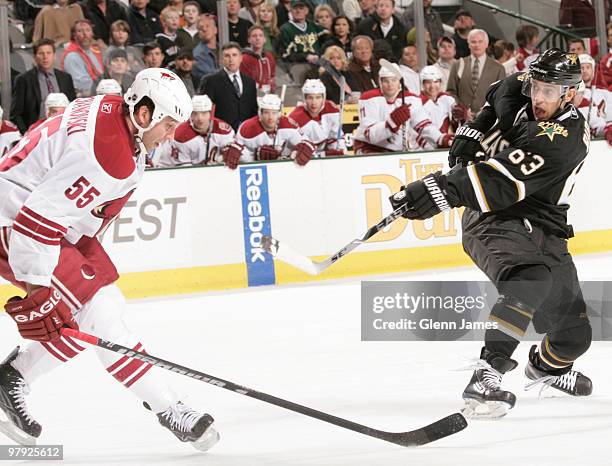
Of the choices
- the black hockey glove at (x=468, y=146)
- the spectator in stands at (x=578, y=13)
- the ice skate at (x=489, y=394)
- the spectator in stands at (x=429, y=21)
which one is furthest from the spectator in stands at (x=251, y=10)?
the ice skate at (x=489, y=394)

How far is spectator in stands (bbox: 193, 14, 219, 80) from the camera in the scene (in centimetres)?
840

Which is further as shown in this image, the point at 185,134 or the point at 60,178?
the point at 185,134

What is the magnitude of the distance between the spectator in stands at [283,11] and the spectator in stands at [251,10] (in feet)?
0.61

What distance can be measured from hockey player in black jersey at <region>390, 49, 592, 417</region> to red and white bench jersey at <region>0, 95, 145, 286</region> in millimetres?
1027

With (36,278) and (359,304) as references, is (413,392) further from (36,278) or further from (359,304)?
(359,304)

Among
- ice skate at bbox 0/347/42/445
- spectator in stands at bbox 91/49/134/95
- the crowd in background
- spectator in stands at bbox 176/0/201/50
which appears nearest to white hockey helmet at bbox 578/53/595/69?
the crowd in background

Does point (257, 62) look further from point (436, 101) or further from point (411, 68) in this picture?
point (436, 101)

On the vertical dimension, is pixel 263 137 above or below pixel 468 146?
below

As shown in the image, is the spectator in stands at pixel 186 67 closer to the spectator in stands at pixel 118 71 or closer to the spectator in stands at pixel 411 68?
the spectator in stands at pixel 118 71

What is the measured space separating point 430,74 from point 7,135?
10.5 ft

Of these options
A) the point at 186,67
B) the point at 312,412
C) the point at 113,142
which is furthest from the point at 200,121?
the point at 312,412

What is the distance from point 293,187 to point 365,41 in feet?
6.35

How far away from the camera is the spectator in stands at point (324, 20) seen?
9.32 m

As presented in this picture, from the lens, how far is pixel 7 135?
7207mm
